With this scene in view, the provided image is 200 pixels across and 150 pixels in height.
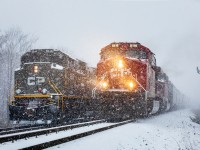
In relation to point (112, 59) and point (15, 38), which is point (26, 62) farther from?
point (15, 38)

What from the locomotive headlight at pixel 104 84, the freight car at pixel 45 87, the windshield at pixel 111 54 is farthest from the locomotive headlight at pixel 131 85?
the freight car at pixel 45 87

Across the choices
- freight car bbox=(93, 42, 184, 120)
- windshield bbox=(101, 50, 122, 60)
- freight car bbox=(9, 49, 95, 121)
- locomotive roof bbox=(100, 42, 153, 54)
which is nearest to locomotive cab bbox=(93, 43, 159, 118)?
freight car bbox=(93, 42, 184, 120)

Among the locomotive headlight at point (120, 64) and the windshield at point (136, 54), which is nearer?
the locomotive headlight at point (120, 64)

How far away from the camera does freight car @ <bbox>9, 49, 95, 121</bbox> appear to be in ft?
45.9

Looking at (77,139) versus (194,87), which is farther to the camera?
(194,87)

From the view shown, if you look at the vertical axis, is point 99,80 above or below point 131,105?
above

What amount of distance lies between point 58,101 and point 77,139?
6449 millimetres

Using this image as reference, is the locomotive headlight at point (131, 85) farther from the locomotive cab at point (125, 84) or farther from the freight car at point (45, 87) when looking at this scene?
the freight car at point (45, 87)

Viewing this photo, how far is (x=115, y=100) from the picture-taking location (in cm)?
1486

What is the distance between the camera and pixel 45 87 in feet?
48.6

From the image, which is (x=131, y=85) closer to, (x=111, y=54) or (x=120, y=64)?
(x=120, y=64)

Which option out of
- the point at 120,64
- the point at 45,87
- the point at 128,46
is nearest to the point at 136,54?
the point at 128,46

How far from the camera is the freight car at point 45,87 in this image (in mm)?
13984

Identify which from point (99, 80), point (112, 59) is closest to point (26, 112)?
point (99, 80)
